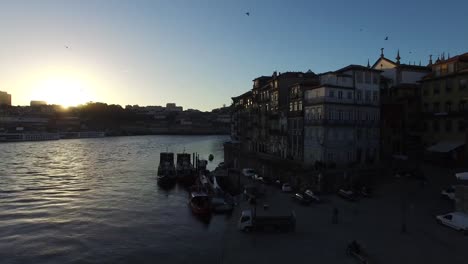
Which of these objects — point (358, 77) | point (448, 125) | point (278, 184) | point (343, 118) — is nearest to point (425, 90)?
point (448, 125)

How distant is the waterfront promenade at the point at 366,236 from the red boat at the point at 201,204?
11.6 feet

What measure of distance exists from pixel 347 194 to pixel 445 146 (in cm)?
2034

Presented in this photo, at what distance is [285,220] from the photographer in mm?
33812

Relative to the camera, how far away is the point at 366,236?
31.5m

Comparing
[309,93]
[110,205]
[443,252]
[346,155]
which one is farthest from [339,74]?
[110,205]

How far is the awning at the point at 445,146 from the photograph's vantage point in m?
52.7

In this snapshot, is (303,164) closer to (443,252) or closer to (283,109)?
(283,109)

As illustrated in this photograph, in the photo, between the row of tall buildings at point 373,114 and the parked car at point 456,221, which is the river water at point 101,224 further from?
the row of tall buildings at point 373,114

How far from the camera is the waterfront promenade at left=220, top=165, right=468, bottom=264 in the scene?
27594 mm

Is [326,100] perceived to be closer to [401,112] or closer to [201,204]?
[401,112]

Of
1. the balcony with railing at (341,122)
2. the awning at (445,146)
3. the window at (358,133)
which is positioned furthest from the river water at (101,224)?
the awning at (445,146)

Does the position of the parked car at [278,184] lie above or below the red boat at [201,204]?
above

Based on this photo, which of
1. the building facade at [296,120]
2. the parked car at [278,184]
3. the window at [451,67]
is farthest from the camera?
the building facade at [296,120]

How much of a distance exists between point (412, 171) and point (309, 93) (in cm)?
1834
